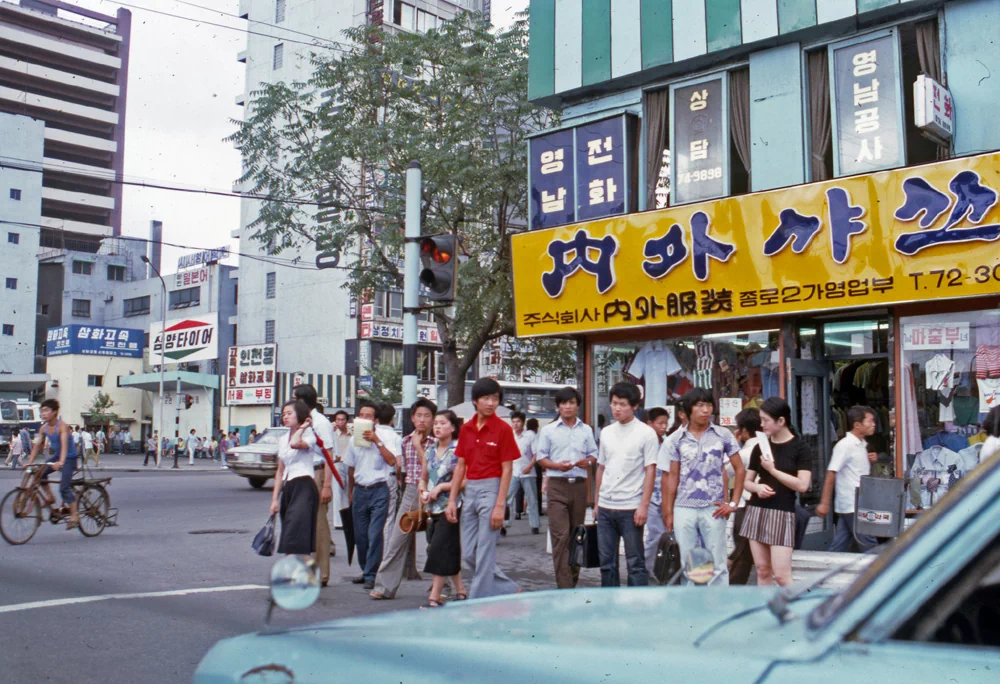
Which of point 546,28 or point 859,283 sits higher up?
point 546,28

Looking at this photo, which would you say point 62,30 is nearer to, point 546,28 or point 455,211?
point 455,211

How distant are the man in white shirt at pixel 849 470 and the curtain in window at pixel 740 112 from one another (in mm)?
4414

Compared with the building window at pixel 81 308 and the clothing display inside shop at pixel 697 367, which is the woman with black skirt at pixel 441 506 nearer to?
the clothing display inside shop at pixel 697 367

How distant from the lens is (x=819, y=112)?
11.9 meters

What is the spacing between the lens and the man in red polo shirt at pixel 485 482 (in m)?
7.73

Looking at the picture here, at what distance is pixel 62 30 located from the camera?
77.4 metres

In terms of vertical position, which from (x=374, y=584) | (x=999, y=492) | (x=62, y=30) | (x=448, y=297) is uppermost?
(x=62, y=30)

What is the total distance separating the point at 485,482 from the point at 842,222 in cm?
599

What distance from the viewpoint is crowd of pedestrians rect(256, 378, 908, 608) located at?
742 cm

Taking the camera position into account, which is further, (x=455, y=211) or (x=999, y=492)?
(x=455, y=211)

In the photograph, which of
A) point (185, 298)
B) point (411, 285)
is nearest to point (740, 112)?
point (411, 285)

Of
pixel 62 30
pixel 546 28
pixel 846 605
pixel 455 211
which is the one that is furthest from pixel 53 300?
pixel 846 605

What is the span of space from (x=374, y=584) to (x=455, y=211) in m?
12.3

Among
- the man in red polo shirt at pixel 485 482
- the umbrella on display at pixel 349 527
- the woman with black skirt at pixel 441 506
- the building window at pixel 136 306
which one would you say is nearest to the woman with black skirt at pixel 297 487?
the woman with black skirt at pixel 441 506
